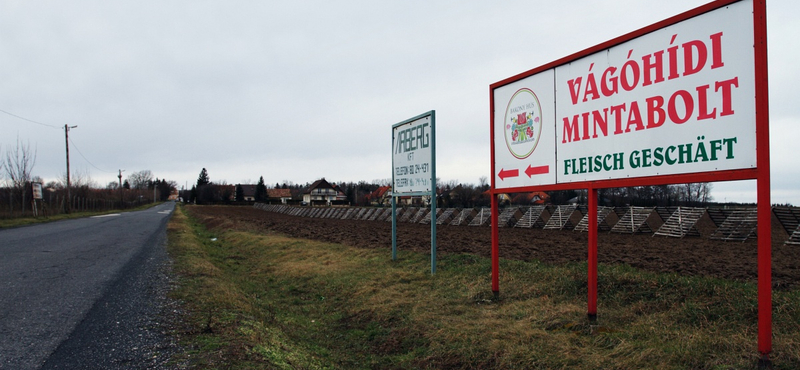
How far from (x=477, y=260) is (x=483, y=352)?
13.4 ft

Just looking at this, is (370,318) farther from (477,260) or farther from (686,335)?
(686,335)

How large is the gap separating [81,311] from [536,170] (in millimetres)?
5544

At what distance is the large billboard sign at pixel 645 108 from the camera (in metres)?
3.54

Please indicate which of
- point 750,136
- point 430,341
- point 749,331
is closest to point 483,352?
point 430,341

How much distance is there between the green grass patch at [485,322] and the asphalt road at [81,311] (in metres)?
0.43

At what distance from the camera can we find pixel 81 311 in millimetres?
5324

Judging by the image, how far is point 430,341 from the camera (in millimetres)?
4996

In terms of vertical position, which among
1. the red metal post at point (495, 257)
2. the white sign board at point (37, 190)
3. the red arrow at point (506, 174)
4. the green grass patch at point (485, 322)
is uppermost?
the white sign board at point (37, 190)

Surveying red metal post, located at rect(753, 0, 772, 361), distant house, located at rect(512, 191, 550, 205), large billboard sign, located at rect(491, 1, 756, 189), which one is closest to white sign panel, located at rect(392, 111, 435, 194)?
large billboard sign, located at rect(491, 1, 756, 189)

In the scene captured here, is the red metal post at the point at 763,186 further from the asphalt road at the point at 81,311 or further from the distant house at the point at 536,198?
the distant house at the point at 536,198

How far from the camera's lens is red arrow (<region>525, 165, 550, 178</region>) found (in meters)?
5.47

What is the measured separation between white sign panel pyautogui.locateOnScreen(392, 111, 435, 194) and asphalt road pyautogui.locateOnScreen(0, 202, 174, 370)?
4.62 m

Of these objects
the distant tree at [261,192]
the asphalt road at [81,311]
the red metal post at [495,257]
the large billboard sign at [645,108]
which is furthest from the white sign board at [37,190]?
the distant tree at [261,192]

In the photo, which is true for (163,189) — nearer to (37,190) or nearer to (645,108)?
(37,190)
